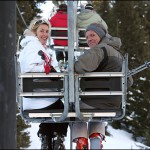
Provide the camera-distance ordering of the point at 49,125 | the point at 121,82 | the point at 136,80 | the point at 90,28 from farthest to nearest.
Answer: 1. the point at 136,80
2. the point at 49,125
3. the point at 90,28
4. the point at 121,82

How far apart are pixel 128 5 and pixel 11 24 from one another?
57.3 feet

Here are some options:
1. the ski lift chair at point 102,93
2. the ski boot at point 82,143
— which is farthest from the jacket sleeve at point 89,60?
the ski boot at point 82,143

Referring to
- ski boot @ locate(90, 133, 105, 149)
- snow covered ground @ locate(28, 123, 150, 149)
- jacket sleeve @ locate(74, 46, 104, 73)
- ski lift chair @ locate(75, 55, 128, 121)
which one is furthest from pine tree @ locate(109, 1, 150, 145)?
jacket sleeve @ locate(74, 46, 104, 73)

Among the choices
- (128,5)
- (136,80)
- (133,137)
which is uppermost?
(128,5)

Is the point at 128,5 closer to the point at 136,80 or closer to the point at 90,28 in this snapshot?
the point at 136,80

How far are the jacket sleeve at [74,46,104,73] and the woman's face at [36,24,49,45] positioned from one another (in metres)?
0.69

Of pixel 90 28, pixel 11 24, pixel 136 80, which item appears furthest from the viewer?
pixel 136 80

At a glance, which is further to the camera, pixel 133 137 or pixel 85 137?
pixel 133 137

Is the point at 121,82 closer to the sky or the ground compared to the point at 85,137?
closer to the sky

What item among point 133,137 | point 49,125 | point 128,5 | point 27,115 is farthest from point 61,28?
point 128,5

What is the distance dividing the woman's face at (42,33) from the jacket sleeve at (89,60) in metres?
0.69

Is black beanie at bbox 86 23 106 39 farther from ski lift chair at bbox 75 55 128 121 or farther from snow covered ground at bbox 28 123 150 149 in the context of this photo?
snow covered ground at bbox 28 123 150 149

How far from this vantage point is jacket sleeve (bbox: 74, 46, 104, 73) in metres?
3.86

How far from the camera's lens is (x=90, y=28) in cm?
454
